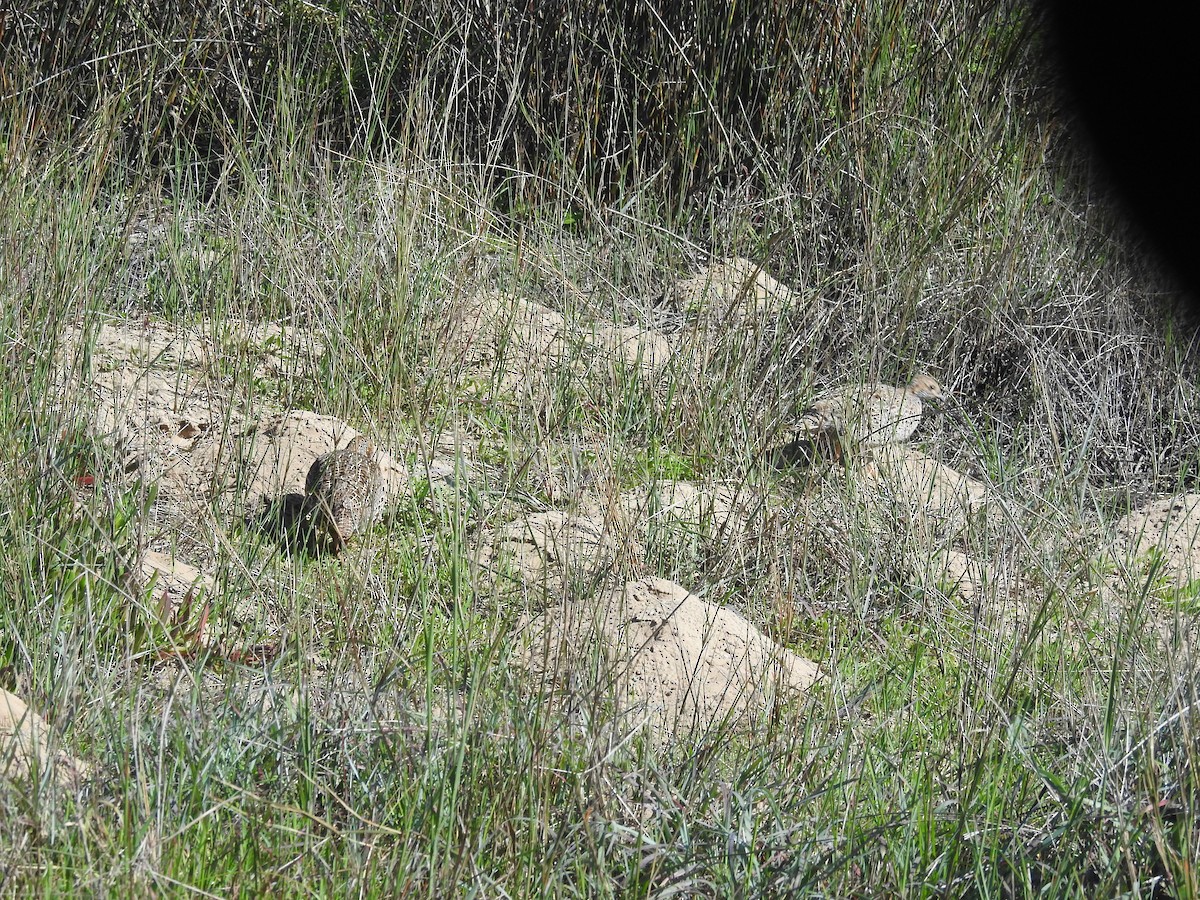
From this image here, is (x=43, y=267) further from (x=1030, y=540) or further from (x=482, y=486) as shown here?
(x=1030, y=540)

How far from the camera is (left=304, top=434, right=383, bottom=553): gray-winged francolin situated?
9.07 feet

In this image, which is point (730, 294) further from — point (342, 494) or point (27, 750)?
point (27, 750)

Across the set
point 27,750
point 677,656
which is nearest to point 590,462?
point 677,656

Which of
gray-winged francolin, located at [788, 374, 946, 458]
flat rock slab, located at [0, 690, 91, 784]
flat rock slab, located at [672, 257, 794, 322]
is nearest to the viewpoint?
flat rock slab, located at [0, 690, 91, 784]

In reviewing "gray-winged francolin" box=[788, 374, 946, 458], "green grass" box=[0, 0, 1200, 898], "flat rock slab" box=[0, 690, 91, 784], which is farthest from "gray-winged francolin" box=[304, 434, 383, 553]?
"gray-winged francolin" box=[788, 374, 946, 458]

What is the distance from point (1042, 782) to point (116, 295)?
9.94 ft

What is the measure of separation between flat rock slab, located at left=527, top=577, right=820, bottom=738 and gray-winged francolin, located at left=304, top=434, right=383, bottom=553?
0.56 m

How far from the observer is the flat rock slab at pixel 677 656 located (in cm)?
207

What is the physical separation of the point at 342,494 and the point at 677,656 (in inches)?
34.9

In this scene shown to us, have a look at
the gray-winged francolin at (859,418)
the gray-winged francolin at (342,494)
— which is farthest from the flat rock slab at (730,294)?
the gray-winged francolin at (342,494)

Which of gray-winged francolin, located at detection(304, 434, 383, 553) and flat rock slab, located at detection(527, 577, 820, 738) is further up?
flat rock slab, located at detection(527, 577, 820, 738)

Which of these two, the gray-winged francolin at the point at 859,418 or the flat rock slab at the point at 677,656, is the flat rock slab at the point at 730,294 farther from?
the flat rock slab at the point at 677,656

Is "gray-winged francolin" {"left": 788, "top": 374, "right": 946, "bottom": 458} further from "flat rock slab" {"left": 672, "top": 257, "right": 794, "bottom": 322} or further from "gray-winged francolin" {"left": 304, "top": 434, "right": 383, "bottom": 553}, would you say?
"gray-winged francolin" {"left": 304, "top": 434, "right": 383, "bottom": 553}

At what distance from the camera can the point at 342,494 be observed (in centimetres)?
277
